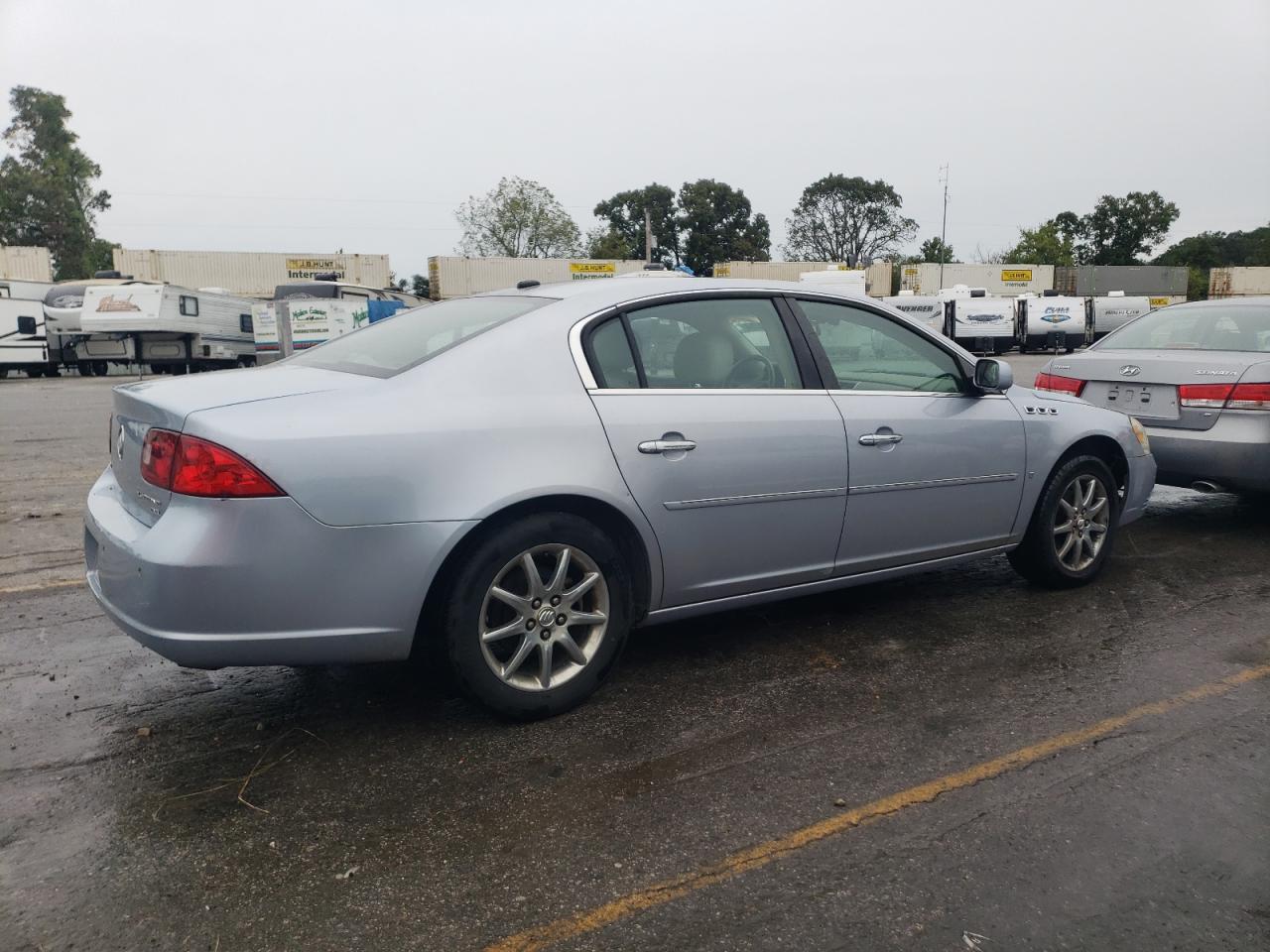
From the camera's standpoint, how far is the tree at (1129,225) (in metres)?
84.2

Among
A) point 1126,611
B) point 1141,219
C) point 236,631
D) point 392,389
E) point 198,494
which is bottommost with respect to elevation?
point 1126,611

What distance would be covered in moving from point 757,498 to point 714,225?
80.5 meters

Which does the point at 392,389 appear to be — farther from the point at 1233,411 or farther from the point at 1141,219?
the point at 1141,219

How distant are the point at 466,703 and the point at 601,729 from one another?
0.48 meters

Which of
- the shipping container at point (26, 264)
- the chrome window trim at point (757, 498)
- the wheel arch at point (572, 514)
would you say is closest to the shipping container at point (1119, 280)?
the shipping container at point (26, 264)

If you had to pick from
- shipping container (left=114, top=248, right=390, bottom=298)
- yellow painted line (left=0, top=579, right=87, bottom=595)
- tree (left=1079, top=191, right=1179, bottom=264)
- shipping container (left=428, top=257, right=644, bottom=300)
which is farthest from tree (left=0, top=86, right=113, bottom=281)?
tree (left=1079, top=191, right=1179, bottom=264)

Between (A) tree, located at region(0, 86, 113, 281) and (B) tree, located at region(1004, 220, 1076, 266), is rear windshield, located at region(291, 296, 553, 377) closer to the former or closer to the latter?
(A) tree, located at region(0, 86, 113, 281)

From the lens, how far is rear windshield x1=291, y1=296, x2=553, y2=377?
334 cm

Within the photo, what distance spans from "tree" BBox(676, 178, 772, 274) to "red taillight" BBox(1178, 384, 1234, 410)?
249 ft

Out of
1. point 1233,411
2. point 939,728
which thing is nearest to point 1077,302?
point 1233,411

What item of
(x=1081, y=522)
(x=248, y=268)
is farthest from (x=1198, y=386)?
(x=248, y=268)

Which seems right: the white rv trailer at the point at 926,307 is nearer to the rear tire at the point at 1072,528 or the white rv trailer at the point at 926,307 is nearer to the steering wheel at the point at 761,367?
the rear tire at the point at 1072,528

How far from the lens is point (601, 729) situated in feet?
10.5

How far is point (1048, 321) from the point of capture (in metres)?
37.2
